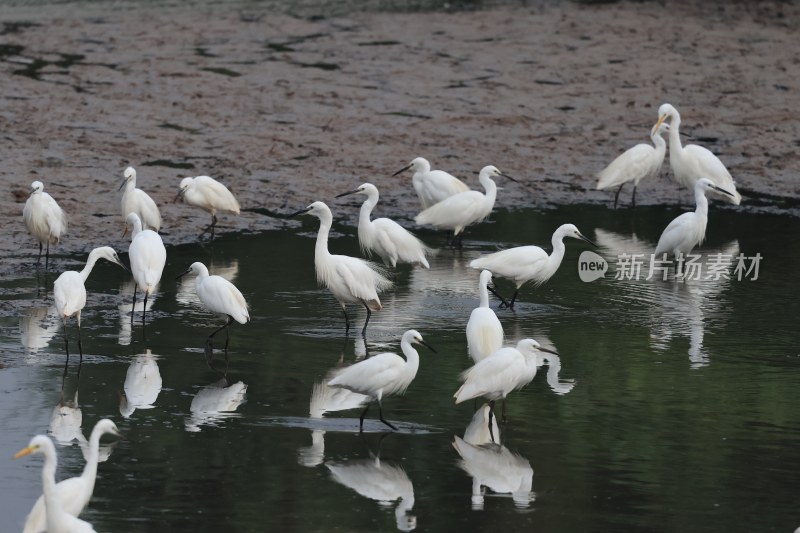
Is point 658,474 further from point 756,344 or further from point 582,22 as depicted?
point 582,22

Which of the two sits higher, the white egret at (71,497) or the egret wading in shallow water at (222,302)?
the white egret at (71,497)

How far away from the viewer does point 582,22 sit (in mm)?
28172

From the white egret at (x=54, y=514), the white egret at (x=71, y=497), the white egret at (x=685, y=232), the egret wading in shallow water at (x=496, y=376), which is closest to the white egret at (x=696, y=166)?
the white egret at (x=685, y=232)

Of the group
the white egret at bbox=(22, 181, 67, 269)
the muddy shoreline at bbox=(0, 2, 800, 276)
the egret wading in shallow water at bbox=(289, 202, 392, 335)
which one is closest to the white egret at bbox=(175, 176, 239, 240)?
the muddy shoreline at bbox=(0, 2, 800, 276)

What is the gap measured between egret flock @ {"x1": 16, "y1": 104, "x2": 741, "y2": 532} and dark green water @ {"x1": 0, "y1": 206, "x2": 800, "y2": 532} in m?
0.32

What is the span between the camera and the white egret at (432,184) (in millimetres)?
16641

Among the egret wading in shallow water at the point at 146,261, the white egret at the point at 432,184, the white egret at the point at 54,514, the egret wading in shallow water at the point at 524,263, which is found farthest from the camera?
the white egret at the point at 432,184

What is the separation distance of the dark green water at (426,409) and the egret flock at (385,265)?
0.32 m

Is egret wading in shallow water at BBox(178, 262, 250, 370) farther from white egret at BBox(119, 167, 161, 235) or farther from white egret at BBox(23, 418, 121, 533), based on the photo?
white egret at BBox(23, 418, 121, 533)

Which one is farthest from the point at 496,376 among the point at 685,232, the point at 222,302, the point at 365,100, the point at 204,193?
the point at 365,100

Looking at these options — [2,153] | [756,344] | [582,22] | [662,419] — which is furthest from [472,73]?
[662,419]

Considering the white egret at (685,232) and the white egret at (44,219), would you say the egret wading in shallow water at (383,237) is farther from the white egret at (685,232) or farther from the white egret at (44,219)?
the white egret at (44,219)

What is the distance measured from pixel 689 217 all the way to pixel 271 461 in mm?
7516

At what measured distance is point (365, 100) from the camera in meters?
22.7
